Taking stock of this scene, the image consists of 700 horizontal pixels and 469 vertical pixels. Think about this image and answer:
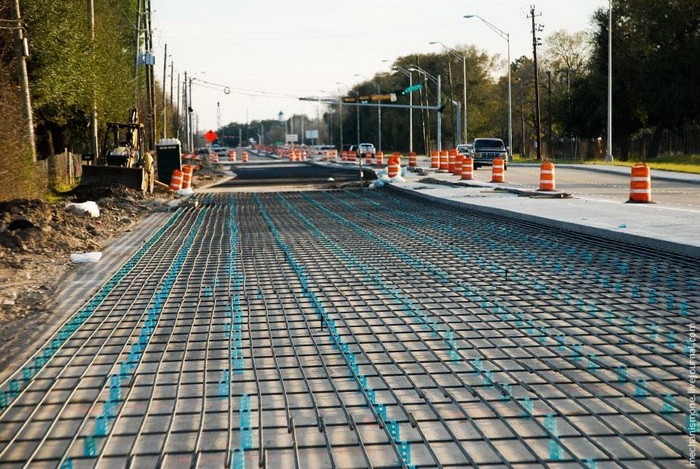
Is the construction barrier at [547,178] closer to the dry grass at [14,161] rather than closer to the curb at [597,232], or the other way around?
the curb at [597,232]

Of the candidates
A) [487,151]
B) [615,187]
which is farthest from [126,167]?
[487,151]

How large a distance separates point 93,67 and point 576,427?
3538 cm

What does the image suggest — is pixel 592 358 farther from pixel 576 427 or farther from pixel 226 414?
pixel 226 414

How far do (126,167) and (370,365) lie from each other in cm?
2675

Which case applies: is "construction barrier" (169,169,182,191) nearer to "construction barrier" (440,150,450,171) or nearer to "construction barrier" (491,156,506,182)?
"construction barrier" (491,156,506,182)

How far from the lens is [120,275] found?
12.6 metres

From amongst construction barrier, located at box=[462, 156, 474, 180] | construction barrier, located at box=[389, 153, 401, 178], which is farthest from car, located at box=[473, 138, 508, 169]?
construction barrier, located at box=[389, 153, 401, 178]

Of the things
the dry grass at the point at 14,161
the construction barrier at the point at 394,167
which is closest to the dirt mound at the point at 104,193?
the dry grass at the point at 14,161

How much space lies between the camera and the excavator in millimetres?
30891

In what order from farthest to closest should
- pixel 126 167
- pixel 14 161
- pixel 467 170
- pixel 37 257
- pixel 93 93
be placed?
pixel 467 170 → pixel 93 93 → pixel 126 167 → pixel 14 161 → pixel 37 257

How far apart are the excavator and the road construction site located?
17742 millimetres

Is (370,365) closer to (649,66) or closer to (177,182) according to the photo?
(177,182)

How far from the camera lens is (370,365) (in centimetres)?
710

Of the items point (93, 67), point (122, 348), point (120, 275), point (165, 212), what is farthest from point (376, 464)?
point (93, 67)
